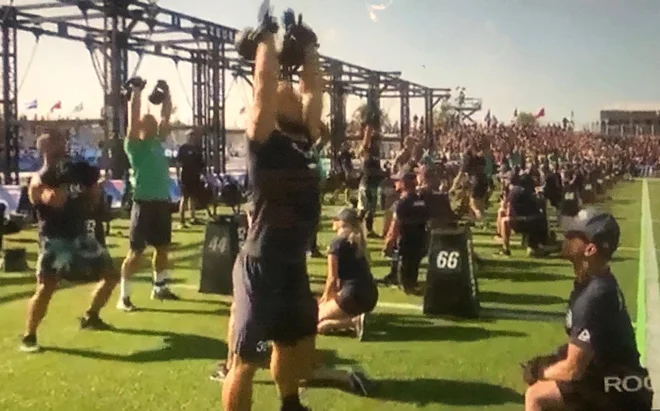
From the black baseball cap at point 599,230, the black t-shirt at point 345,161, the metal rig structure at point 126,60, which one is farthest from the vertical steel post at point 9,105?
the black baseball cap at point 599,230

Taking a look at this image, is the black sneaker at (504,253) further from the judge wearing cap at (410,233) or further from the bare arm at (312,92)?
the bare arm at (312,92)

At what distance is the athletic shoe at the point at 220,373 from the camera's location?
15.5ft

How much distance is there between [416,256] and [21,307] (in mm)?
3401

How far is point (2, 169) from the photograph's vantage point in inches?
694

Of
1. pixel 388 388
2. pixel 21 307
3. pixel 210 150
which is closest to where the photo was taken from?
pixel 388 388

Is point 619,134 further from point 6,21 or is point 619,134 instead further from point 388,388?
point 6,21

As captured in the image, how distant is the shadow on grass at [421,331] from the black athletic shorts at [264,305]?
2590 millimetres

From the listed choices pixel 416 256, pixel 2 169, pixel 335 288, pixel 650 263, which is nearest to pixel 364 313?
pixel 335 288

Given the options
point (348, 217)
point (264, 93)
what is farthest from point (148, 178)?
point (264, 93)

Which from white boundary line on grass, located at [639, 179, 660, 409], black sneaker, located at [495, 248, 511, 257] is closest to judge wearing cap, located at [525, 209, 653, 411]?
white boundary line on grass, located at [639, 179, 660, 409]

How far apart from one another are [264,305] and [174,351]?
244 centimetres

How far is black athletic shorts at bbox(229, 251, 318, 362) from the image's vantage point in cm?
321

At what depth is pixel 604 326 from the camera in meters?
2.94

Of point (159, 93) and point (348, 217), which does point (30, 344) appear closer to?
point (159, 93)
